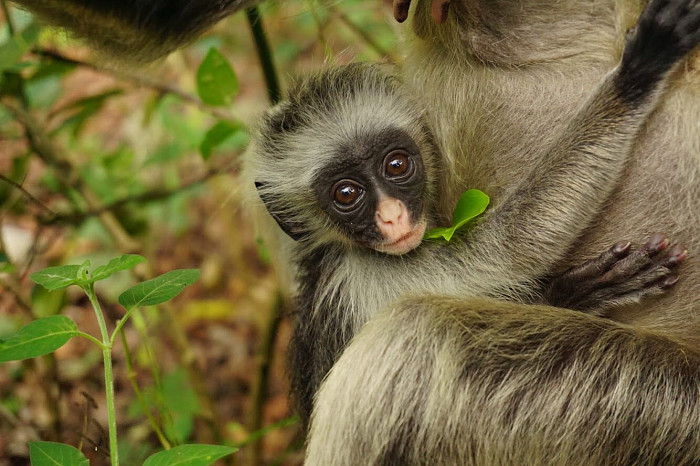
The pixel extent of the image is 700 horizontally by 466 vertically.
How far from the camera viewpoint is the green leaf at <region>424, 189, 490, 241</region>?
3033 millimetres

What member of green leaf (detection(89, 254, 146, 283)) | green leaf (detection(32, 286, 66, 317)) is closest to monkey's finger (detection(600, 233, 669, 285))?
green leaf (detection(89, 254, 146, 283))

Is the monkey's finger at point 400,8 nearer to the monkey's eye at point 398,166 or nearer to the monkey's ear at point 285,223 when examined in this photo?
the monkey's eye at point 398,166

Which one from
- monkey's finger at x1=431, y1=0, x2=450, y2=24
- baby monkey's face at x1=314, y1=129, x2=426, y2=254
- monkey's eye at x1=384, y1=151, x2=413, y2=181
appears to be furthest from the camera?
monkey's eye at x1=384, y1=151, x2=413, y2=181

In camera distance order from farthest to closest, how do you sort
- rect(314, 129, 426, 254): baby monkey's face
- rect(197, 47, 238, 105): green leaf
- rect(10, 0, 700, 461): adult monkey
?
rect(197, 47, 238, 105): green leaf, rect(314, 129, 426, 254): baby monkey's face, rect(10, 0, 700, 461): adult monkey

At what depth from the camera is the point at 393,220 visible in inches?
127

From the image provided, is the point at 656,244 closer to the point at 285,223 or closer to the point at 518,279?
the point at 518,279

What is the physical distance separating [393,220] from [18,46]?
1644 millimetres

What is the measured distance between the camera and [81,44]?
11.3 feet

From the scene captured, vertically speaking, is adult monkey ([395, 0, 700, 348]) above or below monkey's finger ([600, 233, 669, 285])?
above

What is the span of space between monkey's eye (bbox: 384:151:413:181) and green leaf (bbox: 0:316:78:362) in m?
1.41

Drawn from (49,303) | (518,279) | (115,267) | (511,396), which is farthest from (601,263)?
(49,303)

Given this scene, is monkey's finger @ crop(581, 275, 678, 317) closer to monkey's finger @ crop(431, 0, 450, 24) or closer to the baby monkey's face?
the baby monkey's face

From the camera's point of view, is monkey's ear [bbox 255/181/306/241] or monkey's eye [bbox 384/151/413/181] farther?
monkey's ear [bbox 255/181/306/241]

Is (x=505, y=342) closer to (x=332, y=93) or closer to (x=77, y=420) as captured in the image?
(x=332, y=93)
